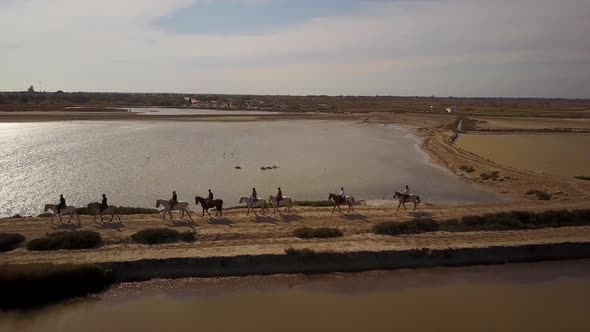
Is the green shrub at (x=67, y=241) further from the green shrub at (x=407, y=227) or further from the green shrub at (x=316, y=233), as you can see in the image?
the green shrub at (x=407, y=227)

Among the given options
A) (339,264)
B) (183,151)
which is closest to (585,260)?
(339,264)

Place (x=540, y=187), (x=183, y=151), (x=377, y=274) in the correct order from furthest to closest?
(x=183, y=151) < (x=540, y=187) < (x=377, y=274)

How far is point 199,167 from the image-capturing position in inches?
1428

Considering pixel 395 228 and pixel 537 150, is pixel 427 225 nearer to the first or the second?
pixel 395 228

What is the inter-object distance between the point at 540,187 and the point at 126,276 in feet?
82.7

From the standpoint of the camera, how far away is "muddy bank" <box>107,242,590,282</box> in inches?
637

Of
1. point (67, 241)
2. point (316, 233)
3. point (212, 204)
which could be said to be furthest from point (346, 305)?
point (67, 241)

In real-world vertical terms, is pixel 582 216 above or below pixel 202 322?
above

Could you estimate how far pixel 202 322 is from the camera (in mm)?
13523

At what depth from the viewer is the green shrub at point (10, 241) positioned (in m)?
16.7

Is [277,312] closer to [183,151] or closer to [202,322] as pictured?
[202,322]

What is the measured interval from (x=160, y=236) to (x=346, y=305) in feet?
24.7

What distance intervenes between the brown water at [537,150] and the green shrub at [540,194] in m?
9.32

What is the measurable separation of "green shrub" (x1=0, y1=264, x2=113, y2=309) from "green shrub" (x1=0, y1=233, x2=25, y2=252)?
2.38 metres
